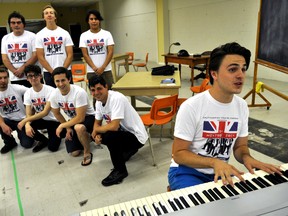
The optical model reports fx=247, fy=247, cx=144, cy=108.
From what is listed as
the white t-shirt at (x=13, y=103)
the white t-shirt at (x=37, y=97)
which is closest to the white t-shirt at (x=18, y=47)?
the white t-shirt at (x=13, y=103)

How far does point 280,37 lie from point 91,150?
9.33ft

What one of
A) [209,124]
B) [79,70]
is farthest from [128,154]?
[79,70]

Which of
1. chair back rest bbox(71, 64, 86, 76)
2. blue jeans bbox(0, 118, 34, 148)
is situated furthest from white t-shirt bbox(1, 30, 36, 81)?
chair back rest bbox(71, 64, 86, 76)

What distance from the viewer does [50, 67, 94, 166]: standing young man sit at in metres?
2.82

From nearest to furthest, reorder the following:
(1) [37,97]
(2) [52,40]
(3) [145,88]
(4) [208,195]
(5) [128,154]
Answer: (4) [208,195]
(5) [128,154]
(1) [37,97]
(3) [145,88]
(2) [52,40]

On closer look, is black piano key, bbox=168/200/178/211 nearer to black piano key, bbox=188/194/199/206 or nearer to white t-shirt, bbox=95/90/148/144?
black piano key, bbox=188/194/199/206

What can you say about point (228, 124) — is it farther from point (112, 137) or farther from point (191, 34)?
point (191, 34)

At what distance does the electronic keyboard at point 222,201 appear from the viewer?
833 millimetres

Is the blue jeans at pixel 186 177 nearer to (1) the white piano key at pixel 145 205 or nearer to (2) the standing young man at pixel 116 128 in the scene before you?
(1) the white piano key at pixel 145 205

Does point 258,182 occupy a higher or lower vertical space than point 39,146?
higher

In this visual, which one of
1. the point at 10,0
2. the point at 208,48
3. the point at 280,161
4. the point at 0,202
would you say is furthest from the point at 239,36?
A: the point at 10,0

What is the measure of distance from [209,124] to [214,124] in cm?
3

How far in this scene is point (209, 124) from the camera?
1378 millimetres

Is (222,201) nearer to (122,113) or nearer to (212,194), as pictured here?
(212,194)
